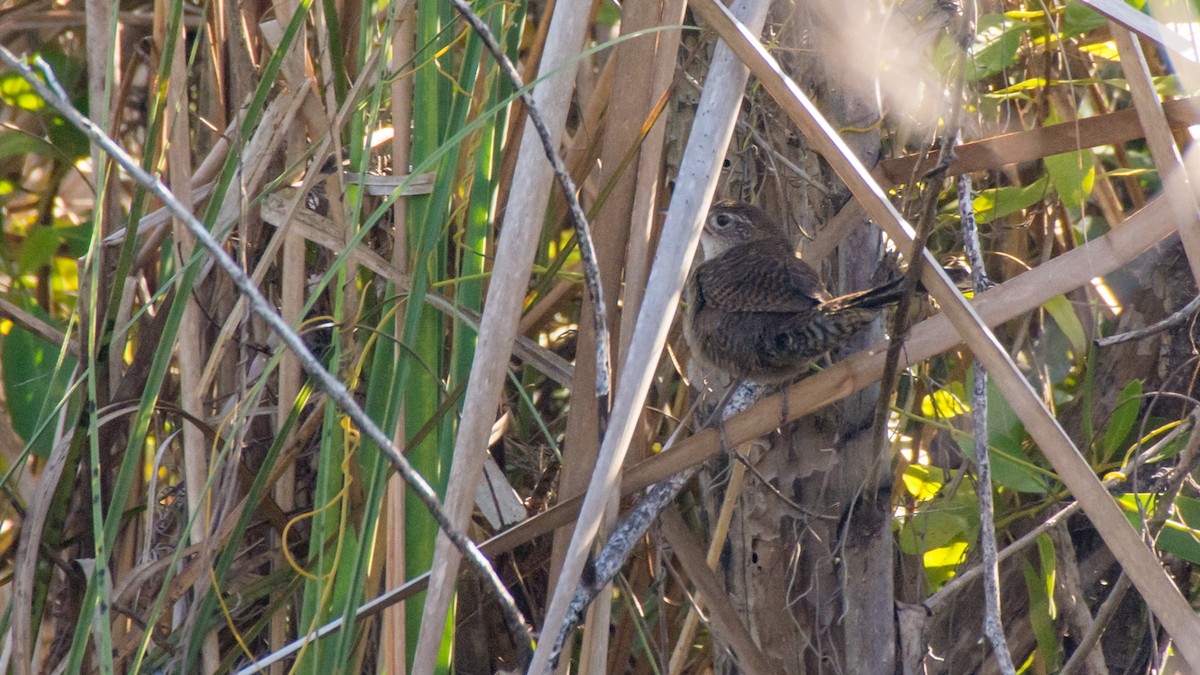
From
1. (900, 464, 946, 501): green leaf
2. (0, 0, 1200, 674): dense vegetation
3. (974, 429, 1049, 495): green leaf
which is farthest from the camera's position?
(900, 464, 946, 501): green leaf

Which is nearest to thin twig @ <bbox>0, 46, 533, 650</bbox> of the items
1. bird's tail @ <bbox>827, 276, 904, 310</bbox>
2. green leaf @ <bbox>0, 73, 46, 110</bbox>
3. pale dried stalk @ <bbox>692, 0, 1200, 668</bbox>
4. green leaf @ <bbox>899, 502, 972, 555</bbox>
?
pale dried stalk @ <bbox>692, 0, 1200, 668</bbox>

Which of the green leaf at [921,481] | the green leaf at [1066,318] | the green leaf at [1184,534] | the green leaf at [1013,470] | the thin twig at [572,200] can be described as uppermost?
the thin twig at [572,200]

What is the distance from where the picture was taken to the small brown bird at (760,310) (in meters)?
1.75

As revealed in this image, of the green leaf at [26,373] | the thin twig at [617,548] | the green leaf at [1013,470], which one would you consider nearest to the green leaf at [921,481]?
the green leaf at [1013,470]

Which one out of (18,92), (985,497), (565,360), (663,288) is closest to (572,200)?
(663,288)

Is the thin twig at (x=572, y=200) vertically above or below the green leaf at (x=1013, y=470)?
above

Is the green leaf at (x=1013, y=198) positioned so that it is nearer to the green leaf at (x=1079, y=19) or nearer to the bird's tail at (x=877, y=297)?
the green leaf at (x=1079, y=19)

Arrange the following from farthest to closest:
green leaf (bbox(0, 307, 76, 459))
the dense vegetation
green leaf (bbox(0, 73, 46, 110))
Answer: green leaf (bbox(0, 73, 46, 110)), green leaf (bbox(0, 307, 76, 459)), the dense vegetation

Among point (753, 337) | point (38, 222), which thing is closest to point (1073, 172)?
point (753, 337)

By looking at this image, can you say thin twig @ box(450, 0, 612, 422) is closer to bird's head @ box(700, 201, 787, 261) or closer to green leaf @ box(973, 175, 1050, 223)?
bird's head @ box(700, 201, 787, 261)

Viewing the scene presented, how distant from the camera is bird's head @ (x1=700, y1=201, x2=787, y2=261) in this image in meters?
1.94

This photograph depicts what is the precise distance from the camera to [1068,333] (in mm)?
1980

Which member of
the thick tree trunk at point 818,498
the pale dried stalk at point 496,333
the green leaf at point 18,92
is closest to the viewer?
the pale dried stalk at point 496,333

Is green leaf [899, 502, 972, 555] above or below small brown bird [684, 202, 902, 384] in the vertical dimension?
below
